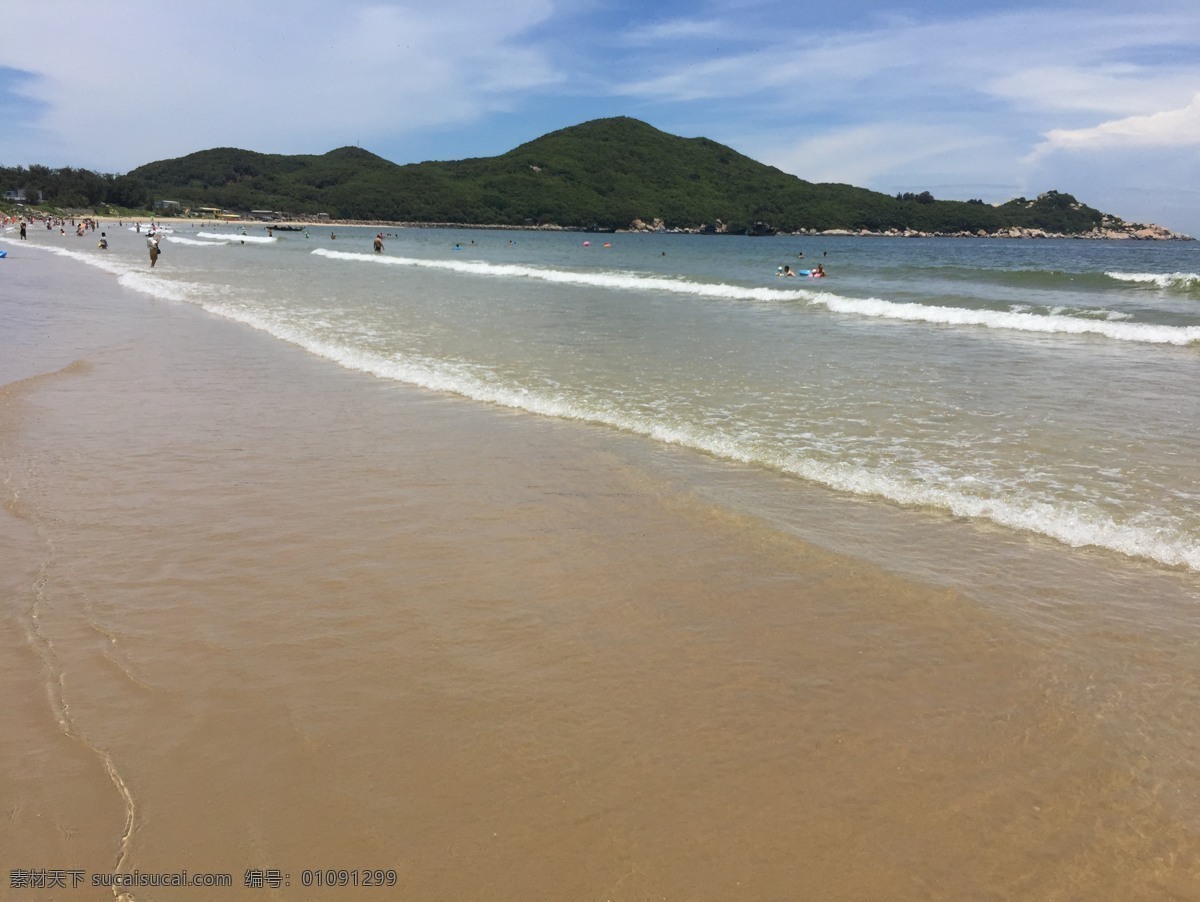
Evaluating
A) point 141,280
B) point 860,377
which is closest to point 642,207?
point 141,280

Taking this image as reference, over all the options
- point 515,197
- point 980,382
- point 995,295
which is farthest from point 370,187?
point 980,382

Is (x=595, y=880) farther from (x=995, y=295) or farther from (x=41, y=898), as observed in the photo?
(x=995, y=295)

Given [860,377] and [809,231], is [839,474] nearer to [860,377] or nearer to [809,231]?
[860,377]

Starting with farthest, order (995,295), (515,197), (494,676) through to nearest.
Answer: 1. (515,197)
2. (995,295)
3. (494,676)

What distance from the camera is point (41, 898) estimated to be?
255 cm

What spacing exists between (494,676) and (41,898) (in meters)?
1.85

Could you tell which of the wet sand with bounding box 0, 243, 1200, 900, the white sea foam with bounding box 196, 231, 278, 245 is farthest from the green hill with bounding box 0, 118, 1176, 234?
the wet sand with bounding box 0, 243, 1200, 900

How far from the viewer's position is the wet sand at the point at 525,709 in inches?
108

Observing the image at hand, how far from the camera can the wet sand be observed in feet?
8.98

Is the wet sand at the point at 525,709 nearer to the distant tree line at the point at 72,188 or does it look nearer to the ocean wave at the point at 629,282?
the ocean wave at the point at 629,282

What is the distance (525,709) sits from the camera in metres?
3.54

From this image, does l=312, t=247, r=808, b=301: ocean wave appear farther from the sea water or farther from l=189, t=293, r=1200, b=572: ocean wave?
l=189, t=293, r=1200, b=572: ocean wave

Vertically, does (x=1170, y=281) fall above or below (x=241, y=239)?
below

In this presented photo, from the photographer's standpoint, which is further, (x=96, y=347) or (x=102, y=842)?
(x=96, y=347)
